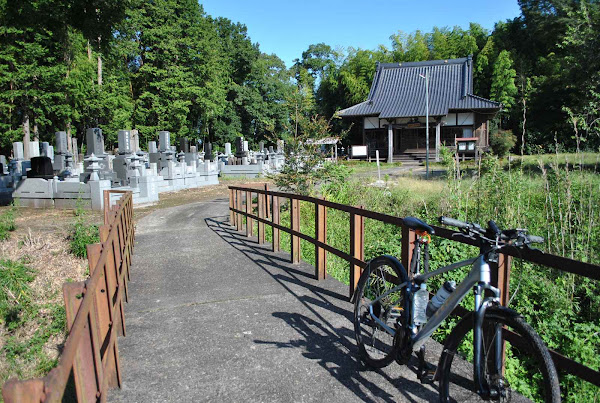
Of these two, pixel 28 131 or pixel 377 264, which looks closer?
pixel 377 264

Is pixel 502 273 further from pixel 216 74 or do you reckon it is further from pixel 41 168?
pixel 216 74

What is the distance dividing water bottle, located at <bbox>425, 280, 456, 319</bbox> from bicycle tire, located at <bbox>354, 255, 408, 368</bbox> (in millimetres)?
236

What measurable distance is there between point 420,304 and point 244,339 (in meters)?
1.85

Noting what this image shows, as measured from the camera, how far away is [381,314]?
12.2ft

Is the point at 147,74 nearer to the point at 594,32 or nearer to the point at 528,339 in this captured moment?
the point at 594,32

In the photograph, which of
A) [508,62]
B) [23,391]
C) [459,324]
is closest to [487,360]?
[459,324]

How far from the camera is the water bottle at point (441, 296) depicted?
9.54 feet

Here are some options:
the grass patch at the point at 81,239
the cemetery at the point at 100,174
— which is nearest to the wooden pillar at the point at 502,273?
the grass patch at the point at 81,239

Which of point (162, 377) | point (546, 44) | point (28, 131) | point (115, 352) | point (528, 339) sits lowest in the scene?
point (162, 377)

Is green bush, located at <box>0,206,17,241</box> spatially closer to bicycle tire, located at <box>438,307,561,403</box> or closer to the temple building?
bicycle tire, located at <box>438,307,561,403</box>

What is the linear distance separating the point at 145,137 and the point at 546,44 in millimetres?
41800

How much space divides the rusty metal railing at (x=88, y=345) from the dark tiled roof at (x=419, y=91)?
35.9 m

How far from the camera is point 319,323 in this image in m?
4.65

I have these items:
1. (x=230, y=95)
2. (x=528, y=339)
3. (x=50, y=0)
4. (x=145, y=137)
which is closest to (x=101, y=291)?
(x=528, y=339)
